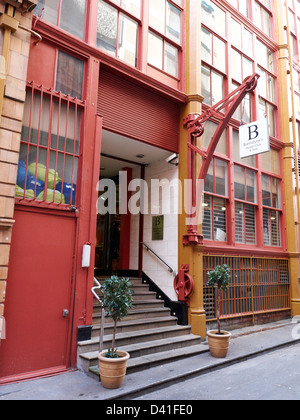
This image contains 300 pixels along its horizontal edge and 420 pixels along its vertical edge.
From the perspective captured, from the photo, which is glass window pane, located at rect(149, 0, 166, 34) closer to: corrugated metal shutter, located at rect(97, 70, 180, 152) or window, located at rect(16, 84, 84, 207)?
corrugated metal shutter, located at rect(97, 70, 180, 152)

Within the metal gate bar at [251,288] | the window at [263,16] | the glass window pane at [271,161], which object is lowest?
the metal gate bar at [251,288]

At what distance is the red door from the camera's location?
504cm

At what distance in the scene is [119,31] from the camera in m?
7.57

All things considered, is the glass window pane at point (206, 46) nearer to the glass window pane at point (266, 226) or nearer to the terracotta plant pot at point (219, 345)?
the glass window pane at point (266, 226)

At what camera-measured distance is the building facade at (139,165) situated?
17.7 ft

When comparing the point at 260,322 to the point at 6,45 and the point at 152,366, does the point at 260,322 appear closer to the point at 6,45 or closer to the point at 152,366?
the point at 152,366

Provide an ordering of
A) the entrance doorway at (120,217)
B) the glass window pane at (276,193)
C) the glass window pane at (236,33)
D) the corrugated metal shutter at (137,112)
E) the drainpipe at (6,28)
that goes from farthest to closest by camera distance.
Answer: the glass window pane at (276,193), the glass window pane at (236,33), the entrance doorway at (120,217), the corrugated metal shutter at (137,112), the drainpipe at (6,28)

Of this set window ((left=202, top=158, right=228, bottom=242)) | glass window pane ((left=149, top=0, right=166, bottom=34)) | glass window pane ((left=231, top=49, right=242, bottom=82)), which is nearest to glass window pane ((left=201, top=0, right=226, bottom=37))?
glass window pane ((left=231, top=49, right=242, bottom=82))

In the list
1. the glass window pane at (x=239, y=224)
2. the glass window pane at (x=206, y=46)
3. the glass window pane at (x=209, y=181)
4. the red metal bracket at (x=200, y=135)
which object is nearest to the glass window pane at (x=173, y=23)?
the glass window pane at (x=206, y=46)

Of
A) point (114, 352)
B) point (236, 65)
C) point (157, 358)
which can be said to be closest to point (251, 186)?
point (236, 65)

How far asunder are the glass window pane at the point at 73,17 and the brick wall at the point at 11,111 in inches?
46.9

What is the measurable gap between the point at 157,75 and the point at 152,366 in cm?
697

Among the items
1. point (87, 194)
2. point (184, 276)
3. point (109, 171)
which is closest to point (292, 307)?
point (184, 276)

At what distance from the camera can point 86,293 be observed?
5945 millimetres
